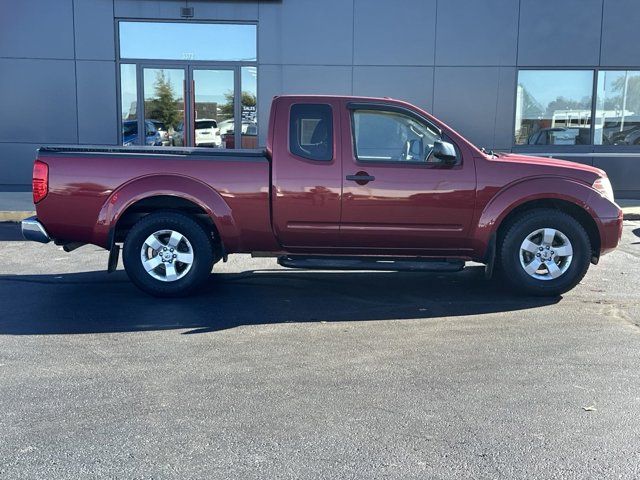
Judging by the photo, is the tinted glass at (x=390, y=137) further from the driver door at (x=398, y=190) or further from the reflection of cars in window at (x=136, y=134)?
the reflection of cars in window at (x=136, y=134)

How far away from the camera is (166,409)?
4.03 metres

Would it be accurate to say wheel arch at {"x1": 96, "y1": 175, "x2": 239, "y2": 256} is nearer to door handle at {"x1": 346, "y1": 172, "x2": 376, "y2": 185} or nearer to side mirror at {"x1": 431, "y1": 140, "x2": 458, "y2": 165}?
door handle at {"x1": 346, "y1": 172, "x2": 376, "y2": 185}

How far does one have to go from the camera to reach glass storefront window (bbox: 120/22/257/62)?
14.5 meters

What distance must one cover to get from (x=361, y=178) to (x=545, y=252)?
6.49 ft

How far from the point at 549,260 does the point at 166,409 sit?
14.0ft

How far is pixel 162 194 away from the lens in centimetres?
652

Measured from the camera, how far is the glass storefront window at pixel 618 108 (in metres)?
14.8

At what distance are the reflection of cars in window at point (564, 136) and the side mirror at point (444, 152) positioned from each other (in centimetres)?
929

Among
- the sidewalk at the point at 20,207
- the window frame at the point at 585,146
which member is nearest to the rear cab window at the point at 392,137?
the sidewalk at the point at 20,207

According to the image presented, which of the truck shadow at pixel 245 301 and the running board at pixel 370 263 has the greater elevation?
the running board at pixel 370 263

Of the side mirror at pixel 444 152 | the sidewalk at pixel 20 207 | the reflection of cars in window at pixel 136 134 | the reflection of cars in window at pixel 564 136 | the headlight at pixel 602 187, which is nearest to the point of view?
the side mirror at pixel 444 152

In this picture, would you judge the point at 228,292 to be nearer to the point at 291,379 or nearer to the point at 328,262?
the point at 328,262

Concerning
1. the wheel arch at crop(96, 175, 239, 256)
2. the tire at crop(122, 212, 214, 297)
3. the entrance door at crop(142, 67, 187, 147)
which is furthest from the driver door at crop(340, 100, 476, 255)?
the entrance door at crop(142, 67, 187, 147)

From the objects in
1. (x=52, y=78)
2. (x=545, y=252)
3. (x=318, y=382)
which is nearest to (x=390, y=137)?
(x=545, y=252)
